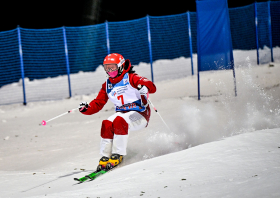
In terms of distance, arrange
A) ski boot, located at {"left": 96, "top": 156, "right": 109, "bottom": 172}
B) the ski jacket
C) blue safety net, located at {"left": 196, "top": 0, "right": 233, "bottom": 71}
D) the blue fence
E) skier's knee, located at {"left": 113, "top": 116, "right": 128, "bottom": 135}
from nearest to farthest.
→ ski boot, located at {"left": 96, "top": 156, "right": 109, "bottom": 172}
skier's knee, located at {"left": 113, "top": 116, "right": 128, "bottom": 135}
the ski jacket
blue safety net, located at {"left": 196, "top": 0, "right": 233, "bottom": 71}
the blue fence

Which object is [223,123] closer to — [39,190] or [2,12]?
[39,190]

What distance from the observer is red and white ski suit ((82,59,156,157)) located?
471 cm

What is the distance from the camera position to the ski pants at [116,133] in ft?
15.4

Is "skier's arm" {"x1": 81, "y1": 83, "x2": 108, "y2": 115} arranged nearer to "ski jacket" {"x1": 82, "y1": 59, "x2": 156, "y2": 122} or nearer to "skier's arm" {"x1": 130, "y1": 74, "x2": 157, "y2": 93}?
"ski jacket" {"x1": 82, "y1": 59, "x2": 156, "y2": 122}

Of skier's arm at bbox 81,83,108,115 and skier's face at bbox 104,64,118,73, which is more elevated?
skier's face at bbox 104,64,118,73

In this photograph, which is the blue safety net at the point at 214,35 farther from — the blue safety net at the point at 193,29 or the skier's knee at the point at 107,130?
the skier's knee at the point at 107,130

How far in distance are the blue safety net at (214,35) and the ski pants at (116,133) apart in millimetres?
4296

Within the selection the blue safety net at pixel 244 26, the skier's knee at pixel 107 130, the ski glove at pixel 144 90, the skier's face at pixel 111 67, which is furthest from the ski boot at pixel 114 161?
the blue safety net at pixel 244 26

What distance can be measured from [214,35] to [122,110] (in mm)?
4399

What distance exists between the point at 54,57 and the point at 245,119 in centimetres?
835

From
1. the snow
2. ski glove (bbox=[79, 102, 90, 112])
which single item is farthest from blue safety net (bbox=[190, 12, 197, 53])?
ski glove (bbox=[79, 102, 90, 112])

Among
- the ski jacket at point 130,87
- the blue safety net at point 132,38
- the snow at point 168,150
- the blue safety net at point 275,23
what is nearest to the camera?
the snow at point 168,150

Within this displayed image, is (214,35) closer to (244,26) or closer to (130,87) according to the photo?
(130,87)

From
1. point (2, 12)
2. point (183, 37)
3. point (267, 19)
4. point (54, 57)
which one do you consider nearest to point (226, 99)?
point (183, 37)
